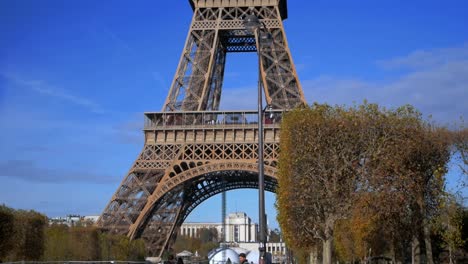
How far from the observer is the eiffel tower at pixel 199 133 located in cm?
5538

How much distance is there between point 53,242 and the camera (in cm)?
5859

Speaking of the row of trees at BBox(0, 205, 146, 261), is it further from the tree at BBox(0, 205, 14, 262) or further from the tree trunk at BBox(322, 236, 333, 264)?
the tree trunk at BBox(322, 236, 333, 264)

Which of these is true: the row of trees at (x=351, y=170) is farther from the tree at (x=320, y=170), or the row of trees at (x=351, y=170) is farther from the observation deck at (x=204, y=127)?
the observation deck at (x=204, y=127)

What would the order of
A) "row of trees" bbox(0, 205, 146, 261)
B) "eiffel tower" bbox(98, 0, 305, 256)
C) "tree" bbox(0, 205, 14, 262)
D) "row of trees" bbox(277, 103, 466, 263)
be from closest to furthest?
"row of trees" bbox(277, 103, 466, 263) < "tree" bbox(0, 205, 14, 262) < "row of trees" bbox(0, 205, 146, 261) < "eiffel tower" bbox(98, 0, 305, 256)

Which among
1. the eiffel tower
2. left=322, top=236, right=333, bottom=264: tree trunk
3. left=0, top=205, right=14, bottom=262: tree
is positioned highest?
the eiffel tower

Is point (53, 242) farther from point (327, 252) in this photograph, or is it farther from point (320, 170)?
point (327, 252)

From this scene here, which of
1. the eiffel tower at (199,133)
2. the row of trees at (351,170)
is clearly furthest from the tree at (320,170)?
the eiffel tower at (199,133)

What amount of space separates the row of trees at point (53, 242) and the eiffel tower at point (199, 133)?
1346mm

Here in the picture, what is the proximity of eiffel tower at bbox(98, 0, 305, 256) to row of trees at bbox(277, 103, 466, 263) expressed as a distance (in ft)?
59.8

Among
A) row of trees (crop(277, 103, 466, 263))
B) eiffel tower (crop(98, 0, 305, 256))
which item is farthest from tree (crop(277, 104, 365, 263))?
eiffel tower (crop(98, 0, 305, 256))

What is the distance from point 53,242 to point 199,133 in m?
17.1

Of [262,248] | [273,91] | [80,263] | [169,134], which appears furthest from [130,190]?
[262,248]

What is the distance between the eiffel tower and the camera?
5538 cm

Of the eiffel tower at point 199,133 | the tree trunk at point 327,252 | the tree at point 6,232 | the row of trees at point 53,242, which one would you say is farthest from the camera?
the eiffel tower at point 199,133
